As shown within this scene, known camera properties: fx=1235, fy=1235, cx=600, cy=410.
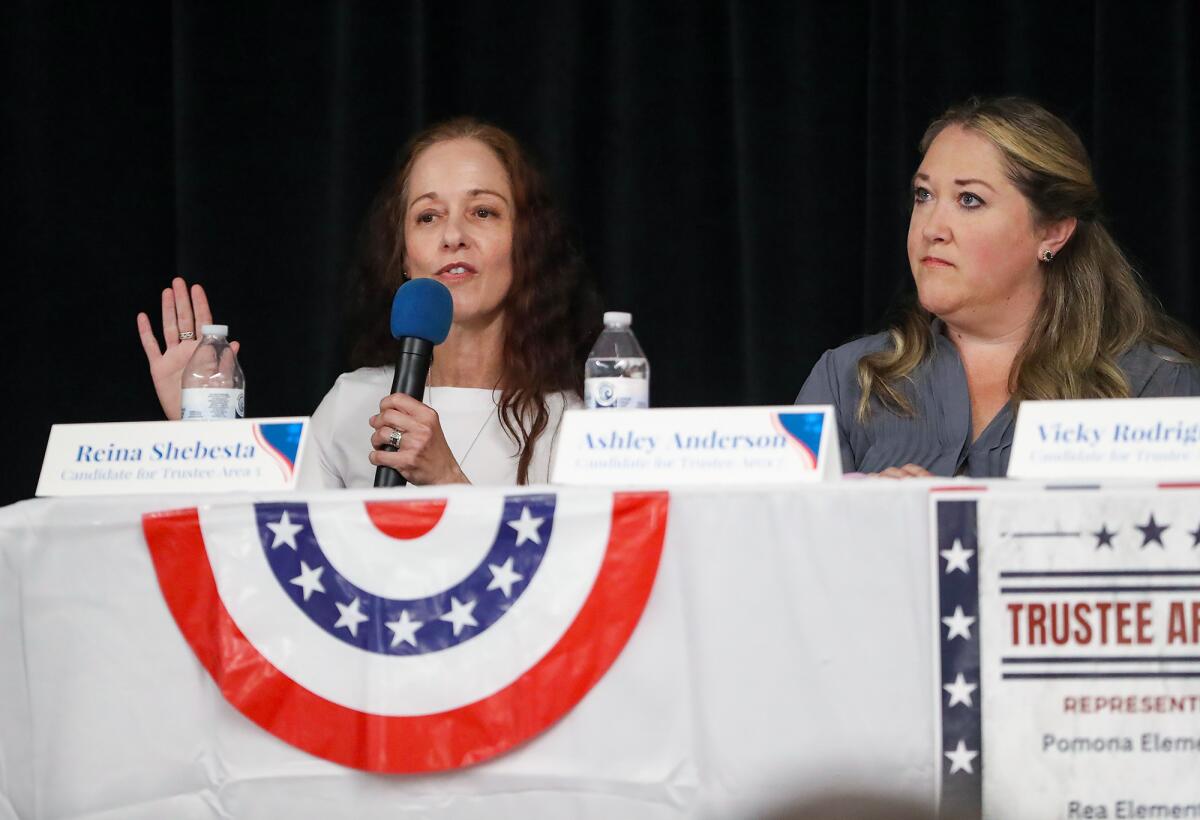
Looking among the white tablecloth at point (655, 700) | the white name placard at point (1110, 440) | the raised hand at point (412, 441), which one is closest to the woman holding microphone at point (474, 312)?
the raised hand at point (412, 441)

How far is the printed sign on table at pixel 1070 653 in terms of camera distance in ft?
3.66

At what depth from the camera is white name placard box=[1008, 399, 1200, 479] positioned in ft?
3.86

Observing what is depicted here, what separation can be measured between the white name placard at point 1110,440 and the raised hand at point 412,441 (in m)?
0.75

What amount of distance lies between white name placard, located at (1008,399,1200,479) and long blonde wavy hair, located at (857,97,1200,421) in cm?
81

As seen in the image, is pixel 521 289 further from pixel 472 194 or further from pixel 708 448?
pixel 708 448

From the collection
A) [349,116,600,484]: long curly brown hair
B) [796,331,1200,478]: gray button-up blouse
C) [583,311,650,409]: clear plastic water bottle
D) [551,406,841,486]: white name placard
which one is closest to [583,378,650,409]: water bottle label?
[583,311,650,409]: clear plastic water bottle

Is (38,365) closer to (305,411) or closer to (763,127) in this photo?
(305,411)

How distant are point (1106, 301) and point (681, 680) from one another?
133 cm

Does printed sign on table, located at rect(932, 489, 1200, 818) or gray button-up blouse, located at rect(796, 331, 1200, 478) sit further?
gray button-up blouse, located at rect(796, 331, 1200, 478)

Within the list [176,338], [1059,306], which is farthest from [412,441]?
[1059,306]

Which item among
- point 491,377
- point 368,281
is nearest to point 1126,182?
point 491,377

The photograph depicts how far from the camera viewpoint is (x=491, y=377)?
2373 millimetres

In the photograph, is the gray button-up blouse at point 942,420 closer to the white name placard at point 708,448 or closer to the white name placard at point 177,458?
the white name placard at point 708,448

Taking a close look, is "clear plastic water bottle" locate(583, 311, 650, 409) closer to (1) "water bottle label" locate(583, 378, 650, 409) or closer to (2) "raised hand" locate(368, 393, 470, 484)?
(1) "water bottle label" locate(583, 378, 650, 409)
